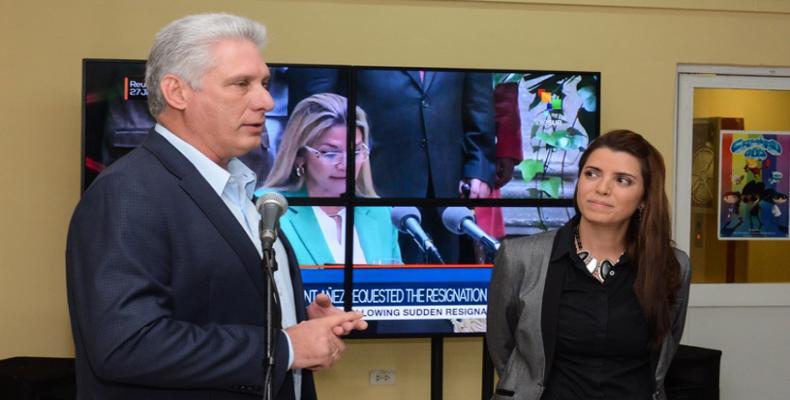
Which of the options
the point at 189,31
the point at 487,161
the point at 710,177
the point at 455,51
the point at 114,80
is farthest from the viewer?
the point at 710,177

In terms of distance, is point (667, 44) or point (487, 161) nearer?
point (487, 161)

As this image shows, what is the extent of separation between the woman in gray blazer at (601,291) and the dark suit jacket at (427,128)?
1.40m

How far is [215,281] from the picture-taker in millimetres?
1697

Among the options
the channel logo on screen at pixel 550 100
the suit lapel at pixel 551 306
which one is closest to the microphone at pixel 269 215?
the suit lapel at pixel 551 306

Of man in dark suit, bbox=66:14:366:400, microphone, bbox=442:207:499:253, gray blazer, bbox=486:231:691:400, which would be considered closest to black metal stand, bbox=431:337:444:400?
microphone, bbox=442:207:499:253

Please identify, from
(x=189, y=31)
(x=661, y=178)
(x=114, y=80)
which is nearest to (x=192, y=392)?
(x=189, y=31)

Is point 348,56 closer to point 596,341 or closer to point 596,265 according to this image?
point 596,265

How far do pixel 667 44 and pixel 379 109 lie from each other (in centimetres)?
178

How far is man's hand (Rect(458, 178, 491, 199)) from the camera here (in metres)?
4.21

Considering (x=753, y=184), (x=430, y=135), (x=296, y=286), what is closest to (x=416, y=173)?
(x=430, y=135)

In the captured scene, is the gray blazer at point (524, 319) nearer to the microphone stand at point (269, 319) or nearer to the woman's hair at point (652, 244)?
the woman's hair at point (652, 244)

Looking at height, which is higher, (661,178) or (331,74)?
(331,74)

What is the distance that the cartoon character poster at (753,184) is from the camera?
5.09m

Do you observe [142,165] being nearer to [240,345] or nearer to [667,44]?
[240,345]
